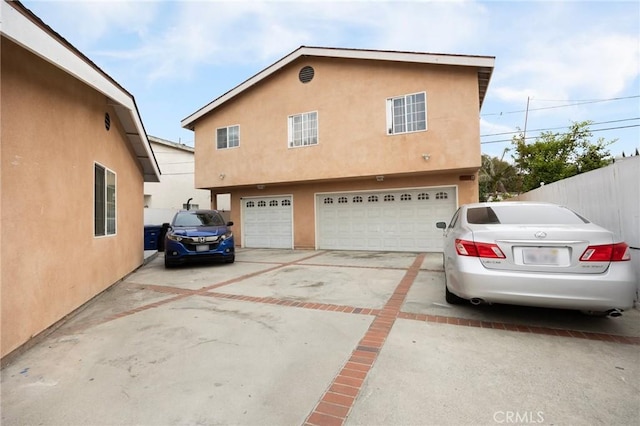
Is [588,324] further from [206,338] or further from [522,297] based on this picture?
[206,338]

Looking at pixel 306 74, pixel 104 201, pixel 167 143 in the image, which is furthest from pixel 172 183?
pixel 104 201

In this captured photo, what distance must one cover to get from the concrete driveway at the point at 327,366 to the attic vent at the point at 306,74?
9883mm

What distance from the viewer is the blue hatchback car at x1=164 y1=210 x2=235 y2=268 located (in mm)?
8305

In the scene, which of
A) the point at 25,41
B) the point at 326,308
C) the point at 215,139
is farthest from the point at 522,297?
the point at 215,139

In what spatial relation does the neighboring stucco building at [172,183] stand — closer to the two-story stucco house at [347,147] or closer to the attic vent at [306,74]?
the two-story stucco house at [347,147]

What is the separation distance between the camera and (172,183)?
2092 cm

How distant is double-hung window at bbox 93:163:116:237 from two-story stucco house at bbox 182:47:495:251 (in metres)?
6.80

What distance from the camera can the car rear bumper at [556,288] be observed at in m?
3.19

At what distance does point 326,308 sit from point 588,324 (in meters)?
3.29

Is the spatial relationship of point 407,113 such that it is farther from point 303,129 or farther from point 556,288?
point 556,288

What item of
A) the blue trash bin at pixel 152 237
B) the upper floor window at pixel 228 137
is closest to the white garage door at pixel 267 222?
the upper floor window at pixel 228 137

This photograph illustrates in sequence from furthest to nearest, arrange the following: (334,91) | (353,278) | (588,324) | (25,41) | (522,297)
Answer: (334,91) < (353,278) < (588,324) < (522,297) < (25,41)

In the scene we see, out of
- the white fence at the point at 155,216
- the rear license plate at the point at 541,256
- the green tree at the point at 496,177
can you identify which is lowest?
the rear license plate at the point at 541,256

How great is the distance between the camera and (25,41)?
286cm
